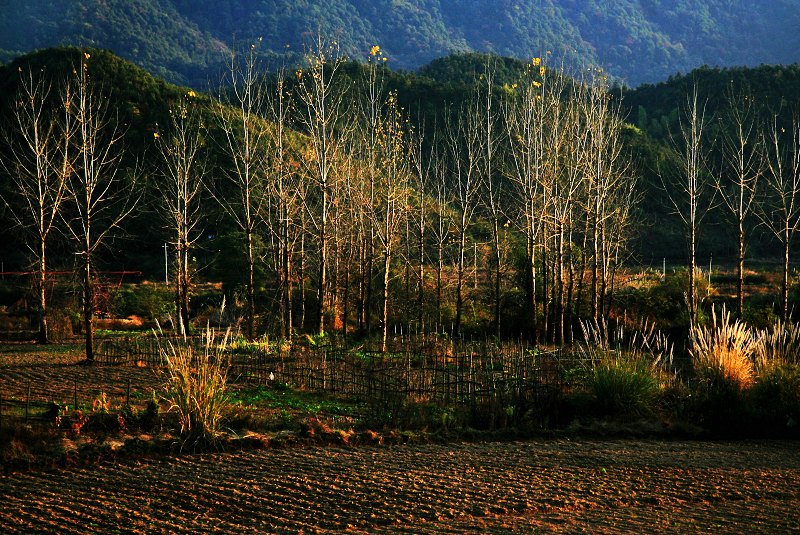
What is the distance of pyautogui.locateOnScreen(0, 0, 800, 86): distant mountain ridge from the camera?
95750 mm

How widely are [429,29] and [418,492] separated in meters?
121

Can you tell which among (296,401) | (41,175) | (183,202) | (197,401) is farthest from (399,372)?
(183,202)

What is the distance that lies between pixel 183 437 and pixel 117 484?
1440 millimetres

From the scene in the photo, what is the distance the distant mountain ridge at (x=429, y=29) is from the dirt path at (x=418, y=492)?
281ft

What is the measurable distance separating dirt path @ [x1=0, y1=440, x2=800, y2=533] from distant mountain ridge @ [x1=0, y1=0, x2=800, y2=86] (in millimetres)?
85656

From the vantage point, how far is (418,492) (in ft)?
23.2

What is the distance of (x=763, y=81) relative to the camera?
53531mm

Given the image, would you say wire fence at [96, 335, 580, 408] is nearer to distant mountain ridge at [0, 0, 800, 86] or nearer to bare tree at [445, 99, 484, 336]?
bare tree at [445, 99, 484, 336]

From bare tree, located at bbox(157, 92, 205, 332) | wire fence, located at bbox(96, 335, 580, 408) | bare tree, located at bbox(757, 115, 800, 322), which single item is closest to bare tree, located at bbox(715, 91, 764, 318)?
bare tree, located at bbox(757, 115, 800, 322)

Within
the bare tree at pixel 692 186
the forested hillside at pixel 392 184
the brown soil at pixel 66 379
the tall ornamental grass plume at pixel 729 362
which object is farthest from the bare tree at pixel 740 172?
the brown soil at pixel 66 379

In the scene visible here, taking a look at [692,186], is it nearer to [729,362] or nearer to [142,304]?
[729,362]

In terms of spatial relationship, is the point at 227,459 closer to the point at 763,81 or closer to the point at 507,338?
the point at 507,338

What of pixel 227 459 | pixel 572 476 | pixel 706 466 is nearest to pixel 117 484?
pixel 227 459

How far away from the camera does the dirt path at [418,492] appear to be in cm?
626
